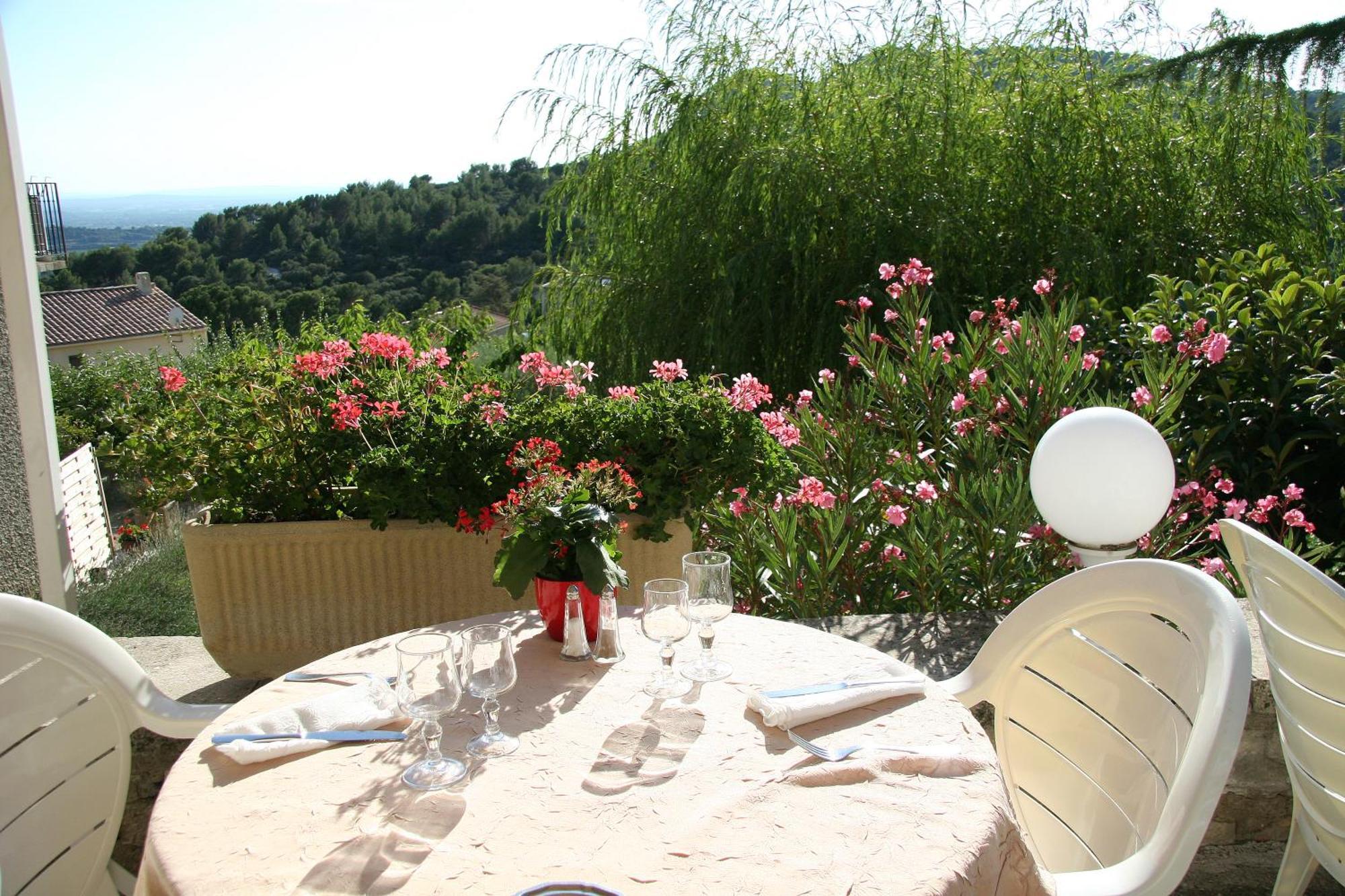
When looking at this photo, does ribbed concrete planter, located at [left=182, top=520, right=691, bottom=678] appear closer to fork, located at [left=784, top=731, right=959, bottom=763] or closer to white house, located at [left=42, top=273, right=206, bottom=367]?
fork, located at [left=784, top=731, right=959, bottom=763]

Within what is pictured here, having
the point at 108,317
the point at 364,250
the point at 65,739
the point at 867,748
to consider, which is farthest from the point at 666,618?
the point at 108,317

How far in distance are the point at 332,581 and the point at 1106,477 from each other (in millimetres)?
1751

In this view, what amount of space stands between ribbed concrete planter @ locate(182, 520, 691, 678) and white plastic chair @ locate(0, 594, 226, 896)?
0.80 m

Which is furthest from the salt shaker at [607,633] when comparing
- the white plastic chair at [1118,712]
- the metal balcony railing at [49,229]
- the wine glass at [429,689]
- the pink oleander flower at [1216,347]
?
the metal balcony railing at [49,229]

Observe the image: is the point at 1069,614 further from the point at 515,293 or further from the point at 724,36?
the point at 515,293

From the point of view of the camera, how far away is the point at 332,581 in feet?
7.88

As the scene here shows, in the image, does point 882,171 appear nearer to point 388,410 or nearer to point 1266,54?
point 1266,54

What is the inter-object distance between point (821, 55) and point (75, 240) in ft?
61.4

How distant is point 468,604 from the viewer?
2447 millimetres

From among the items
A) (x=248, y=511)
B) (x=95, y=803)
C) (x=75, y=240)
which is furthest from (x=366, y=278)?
(x=95, y=803)

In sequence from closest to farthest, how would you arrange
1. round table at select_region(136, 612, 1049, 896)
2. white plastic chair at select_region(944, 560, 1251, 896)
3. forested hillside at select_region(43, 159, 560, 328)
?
round table at select_region(136, 612, 1049, 896), white plastic chair at select_region(944, 560, 1251, 896), forested hillside at select_region(43, 159, 560, 328)

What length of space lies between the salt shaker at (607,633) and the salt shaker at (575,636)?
2 cm

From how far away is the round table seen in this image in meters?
1.00

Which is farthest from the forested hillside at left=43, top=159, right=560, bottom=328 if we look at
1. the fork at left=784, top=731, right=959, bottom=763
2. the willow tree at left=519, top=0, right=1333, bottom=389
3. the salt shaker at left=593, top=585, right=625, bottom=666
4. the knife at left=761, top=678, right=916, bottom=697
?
the fork at left=784, top=731, right=959, bottom=763
